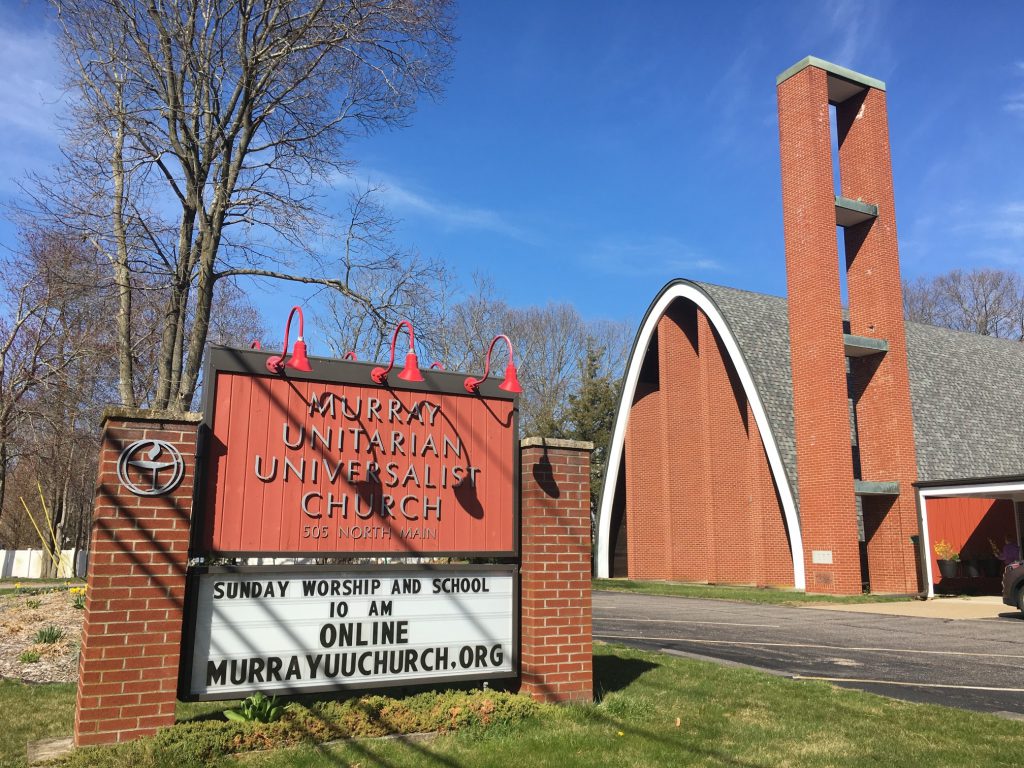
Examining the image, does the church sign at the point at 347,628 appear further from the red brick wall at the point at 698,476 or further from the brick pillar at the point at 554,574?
the red brick wall at the point at 698,476

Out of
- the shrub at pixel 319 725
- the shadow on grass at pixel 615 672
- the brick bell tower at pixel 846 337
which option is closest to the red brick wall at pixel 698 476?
the brick bell tower at pixel 846 337

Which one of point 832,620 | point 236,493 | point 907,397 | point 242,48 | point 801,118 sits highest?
point 801,118

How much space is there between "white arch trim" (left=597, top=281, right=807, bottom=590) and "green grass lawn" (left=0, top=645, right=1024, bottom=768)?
17831 mm

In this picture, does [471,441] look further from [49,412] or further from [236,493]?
[49,412]

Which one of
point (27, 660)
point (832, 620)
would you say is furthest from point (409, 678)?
point (832, 620)

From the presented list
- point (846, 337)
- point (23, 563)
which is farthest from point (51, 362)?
point (846, 337)

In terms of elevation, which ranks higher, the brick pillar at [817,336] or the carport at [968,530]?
the brick pillar at [817,336]

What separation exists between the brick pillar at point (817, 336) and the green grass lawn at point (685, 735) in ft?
54.2

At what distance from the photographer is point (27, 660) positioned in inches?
409

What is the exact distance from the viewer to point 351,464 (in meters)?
6.89

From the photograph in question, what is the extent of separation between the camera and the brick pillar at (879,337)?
2470 centimetres

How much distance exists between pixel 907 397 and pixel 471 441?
73.3ft

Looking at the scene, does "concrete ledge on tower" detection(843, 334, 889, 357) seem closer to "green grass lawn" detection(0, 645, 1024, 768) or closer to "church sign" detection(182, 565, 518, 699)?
"green grass lawn" detection(0, 645, 1024, 768)

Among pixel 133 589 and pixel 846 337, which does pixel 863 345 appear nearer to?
pixel 846 337
